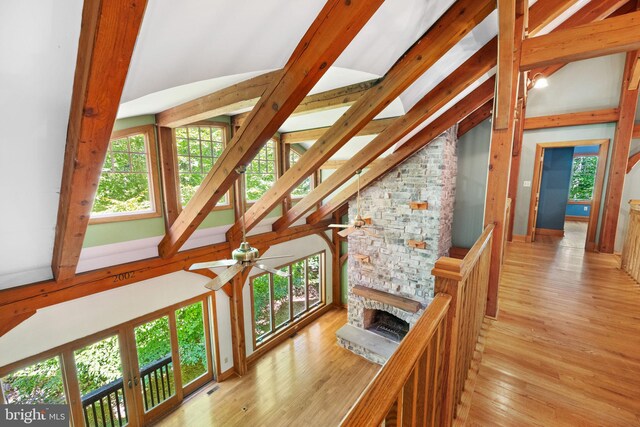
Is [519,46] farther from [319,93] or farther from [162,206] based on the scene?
[162,206]

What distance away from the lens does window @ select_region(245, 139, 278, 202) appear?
5.52 m

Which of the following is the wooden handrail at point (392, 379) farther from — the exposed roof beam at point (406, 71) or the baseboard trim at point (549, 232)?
the baseboard trim at point (549, 232)

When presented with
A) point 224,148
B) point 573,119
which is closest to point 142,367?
point 224,148

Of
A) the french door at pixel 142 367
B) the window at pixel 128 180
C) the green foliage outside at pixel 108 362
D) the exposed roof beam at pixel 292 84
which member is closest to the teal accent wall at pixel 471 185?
the exposed roof beam at pixel 292 84

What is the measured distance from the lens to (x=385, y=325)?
651cm

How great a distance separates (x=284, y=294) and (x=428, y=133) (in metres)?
5.15

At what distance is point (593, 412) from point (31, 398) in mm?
5733

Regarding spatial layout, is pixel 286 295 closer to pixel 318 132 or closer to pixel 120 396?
pixel 120 396

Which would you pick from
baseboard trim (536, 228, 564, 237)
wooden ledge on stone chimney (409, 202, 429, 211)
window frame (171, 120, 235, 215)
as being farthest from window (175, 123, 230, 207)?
baseboard trim (536, 228, 564, 237)

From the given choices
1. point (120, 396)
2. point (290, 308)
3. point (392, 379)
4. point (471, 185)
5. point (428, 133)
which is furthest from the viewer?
point (290, 308)

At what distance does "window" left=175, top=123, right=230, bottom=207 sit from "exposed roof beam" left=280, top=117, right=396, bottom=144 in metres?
1.40

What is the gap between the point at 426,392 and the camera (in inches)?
43.2

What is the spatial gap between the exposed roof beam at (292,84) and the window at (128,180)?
3.51ft

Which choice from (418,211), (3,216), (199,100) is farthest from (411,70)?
(3,216)
